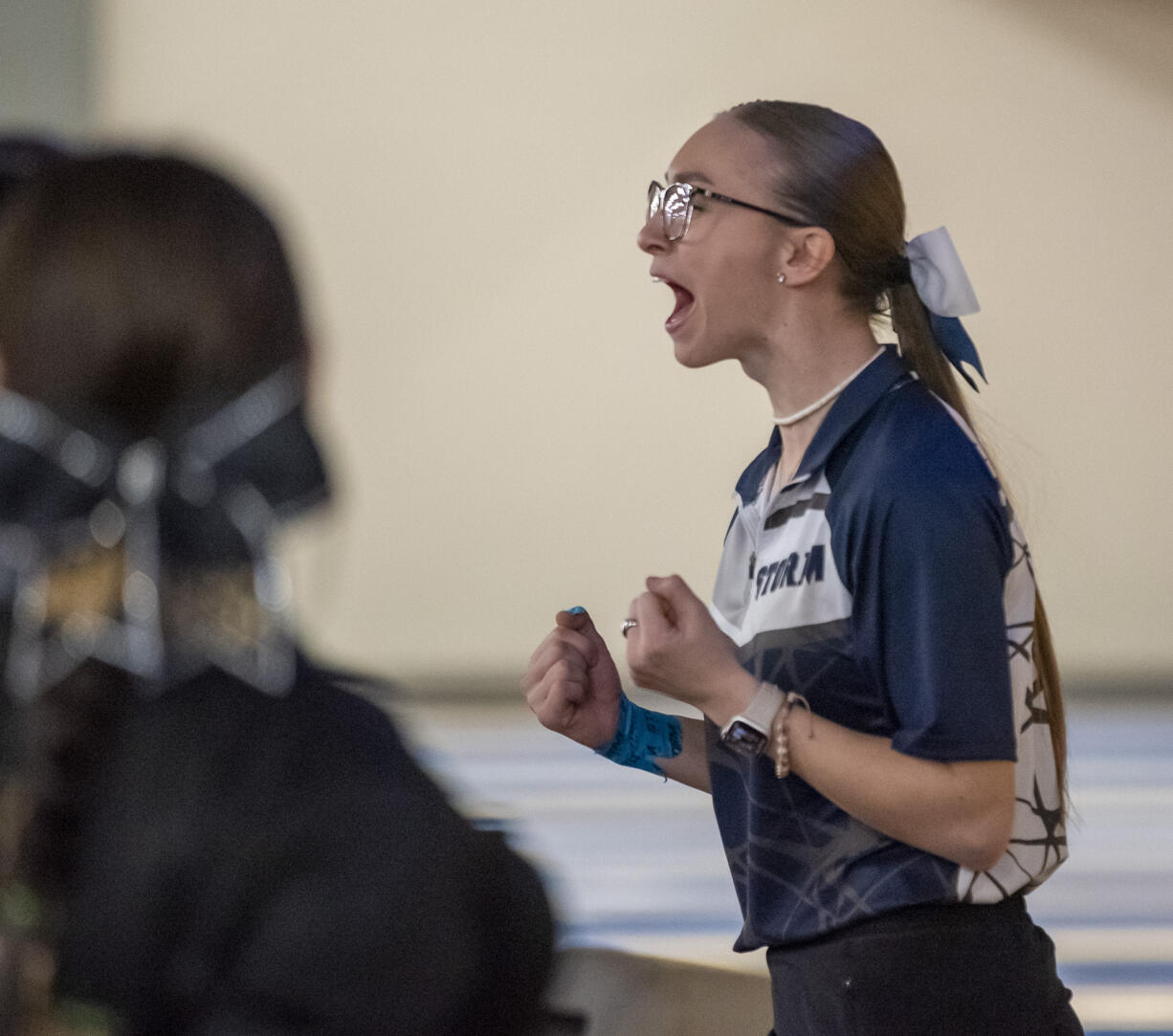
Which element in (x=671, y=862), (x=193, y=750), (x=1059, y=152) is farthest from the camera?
(x=1059, y=152)

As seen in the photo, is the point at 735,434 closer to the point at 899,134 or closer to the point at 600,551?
the point at 600,551

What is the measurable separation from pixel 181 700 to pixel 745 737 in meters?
0.64

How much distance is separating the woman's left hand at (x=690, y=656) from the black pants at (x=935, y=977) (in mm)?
242

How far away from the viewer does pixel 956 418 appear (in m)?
1.37

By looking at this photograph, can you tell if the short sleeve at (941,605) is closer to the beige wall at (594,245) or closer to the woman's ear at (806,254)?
the woman's ear at (806,254)

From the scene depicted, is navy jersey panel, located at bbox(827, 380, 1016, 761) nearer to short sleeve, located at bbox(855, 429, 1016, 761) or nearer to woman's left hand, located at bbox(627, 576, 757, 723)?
short sleeve, located at bbox(855, 429, 1016, 761)

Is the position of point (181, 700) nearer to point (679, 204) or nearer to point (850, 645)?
point (850, 645)

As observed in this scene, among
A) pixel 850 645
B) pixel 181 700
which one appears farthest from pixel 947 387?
pixel 181 700

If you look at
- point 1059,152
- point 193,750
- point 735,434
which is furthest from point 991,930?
point 1059,152

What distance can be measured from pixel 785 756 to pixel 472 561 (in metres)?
8.05

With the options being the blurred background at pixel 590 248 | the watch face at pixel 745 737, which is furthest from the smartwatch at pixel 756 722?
the blurred background at pixel 590 248

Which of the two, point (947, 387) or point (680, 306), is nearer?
point (947, 387)

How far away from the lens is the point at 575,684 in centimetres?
153

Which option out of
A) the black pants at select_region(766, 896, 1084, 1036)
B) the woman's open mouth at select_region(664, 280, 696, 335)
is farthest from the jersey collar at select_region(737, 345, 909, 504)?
the black pants at select_region(766, 896, 1084, 1036)
